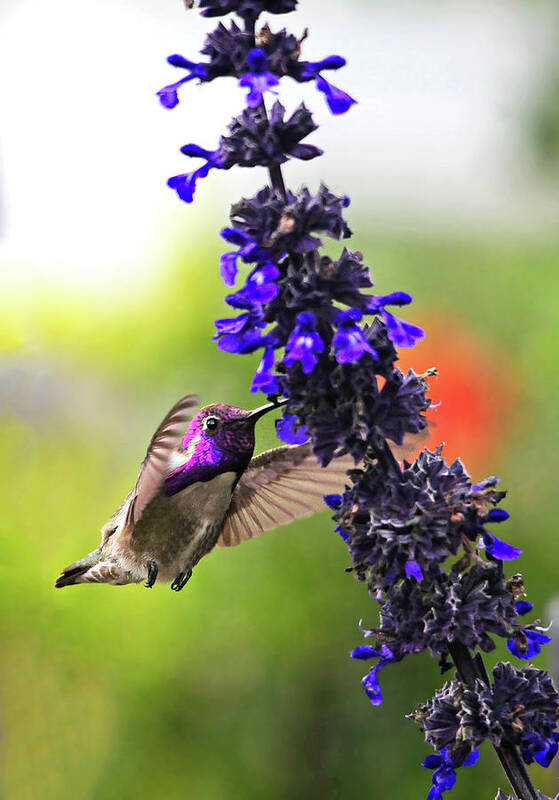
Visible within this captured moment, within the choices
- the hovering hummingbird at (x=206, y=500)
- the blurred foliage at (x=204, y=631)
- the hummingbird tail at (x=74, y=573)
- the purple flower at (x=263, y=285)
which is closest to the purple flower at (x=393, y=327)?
the purple flower at (x=263, y=285)

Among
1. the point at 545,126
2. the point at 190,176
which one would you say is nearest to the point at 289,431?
the point at 190,176

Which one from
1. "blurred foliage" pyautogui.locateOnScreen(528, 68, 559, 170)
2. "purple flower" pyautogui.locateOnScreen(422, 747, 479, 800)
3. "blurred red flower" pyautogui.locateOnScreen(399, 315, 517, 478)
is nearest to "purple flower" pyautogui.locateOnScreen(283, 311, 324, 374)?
"purple flower" pyautogui.locateOnScreen(422, 747, 479, 800)

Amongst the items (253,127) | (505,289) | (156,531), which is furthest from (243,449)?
(505,289)

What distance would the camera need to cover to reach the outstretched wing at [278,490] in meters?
1.98

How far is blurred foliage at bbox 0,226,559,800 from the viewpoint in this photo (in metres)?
4.19

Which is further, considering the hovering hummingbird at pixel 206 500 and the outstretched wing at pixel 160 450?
the hovering hummingbird at pixel 206 500

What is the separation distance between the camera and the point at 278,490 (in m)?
2.09

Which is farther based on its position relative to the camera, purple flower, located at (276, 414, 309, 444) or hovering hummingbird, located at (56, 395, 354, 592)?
hovering hummingbird, located at (56, 395, 354, 592)

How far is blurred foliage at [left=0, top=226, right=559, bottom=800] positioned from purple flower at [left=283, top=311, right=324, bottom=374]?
3.14 m

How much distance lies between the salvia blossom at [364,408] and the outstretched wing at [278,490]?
0.69 meters

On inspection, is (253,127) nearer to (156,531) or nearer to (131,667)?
(156,531)

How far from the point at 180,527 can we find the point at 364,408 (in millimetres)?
1008

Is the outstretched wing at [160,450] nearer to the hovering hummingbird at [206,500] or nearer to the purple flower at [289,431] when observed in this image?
the hovering hummingbird at [206,500]

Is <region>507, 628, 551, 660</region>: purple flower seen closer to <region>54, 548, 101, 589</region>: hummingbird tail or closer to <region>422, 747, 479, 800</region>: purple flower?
<region>422, 747, 479, 800</region>: purple flower
